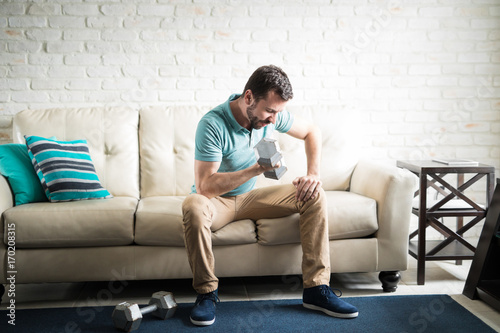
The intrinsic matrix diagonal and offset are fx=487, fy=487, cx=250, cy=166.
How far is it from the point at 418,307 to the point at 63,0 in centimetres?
259

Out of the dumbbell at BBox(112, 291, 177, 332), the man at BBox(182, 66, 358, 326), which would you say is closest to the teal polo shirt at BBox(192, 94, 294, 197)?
the man at BBox(182, 66, 358, 326)

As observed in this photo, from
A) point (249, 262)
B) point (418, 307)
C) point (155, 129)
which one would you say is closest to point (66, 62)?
point (155, 129)

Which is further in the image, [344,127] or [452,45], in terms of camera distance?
[452,45]

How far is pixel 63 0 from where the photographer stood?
2932 millimetres

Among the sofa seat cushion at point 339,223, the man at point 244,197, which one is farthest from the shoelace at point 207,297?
the sofa seat cushion at point 339,223

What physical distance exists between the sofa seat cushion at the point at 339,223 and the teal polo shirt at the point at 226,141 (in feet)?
0.80

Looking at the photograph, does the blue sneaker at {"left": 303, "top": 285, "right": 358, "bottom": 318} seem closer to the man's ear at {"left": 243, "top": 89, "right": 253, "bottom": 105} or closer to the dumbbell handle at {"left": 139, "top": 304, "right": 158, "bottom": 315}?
the dumbbell handle at {"left": 139, "top": 304, "right": 158, "bottom": 315}

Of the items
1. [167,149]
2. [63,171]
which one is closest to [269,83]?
[167,149]

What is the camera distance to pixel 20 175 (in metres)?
2.38

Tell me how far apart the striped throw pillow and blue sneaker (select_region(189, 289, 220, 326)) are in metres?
0.81

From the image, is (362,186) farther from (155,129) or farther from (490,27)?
(490,27)

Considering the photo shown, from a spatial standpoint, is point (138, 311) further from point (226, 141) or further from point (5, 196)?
point (5, 196)

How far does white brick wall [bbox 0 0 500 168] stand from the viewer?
9.70 feet

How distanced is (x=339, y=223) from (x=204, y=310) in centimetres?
73
